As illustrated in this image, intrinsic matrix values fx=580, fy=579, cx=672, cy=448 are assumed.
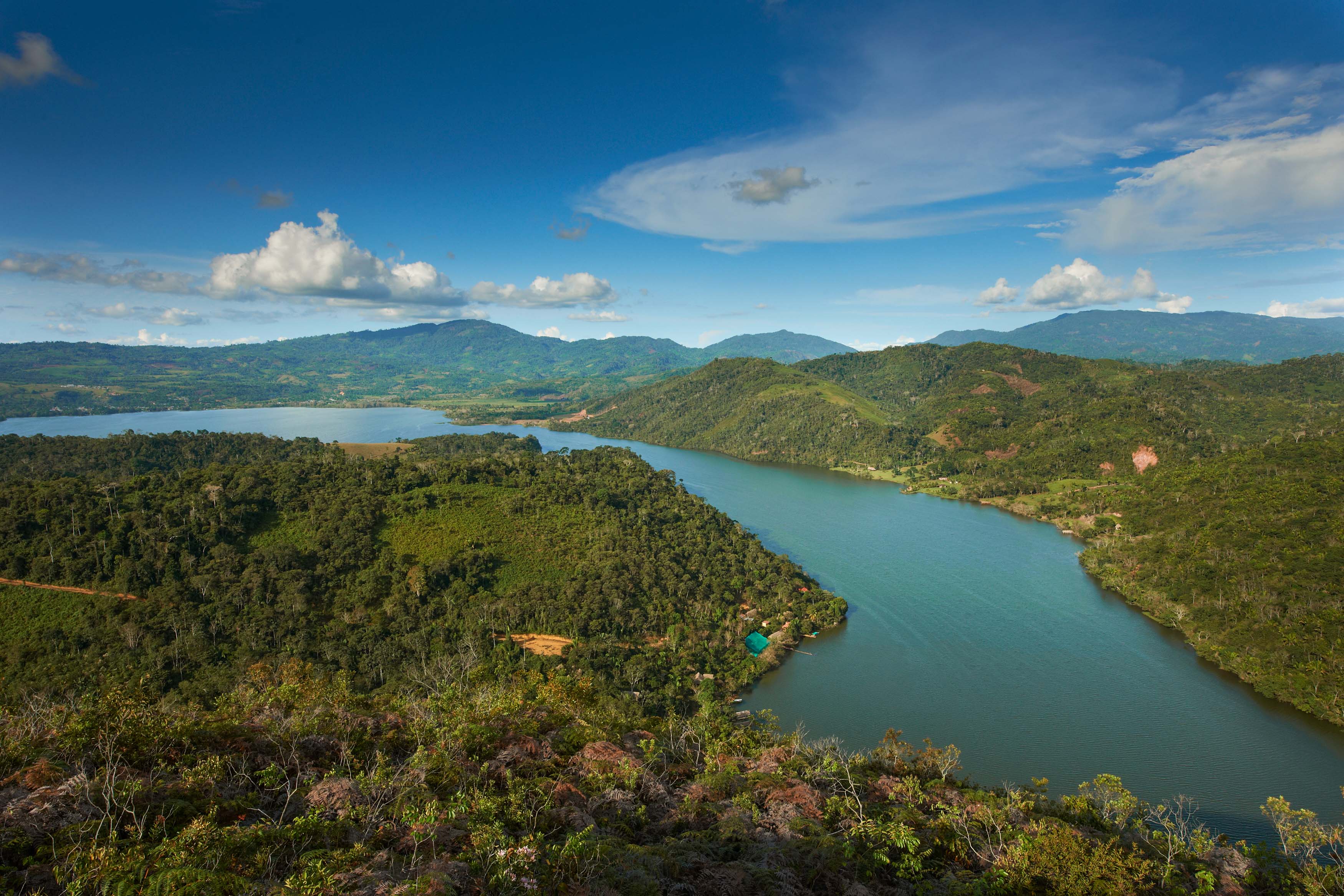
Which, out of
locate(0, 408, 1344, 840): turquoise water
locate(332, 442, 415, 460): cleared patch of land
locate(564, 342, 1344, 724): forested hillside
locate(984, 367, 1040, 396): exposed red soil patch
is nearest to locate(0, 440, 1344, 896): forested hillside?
locate(0, 408, 1344, 840): turquoise water

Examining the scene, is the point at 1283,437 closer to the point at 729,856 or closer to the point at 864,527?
the point at 864,527

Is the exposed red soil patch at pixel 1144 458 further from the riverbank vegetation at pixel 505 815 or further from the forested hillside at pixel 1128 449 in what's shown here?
the riverbank vegetation at pixel 505 815

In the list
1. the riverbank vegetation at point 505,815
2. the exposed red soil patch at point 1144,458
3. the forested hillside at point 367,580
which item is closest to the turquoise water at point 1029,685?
the forested hillside at point 367,580

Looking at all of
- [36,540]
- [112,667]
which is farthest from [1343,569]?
[36,540]

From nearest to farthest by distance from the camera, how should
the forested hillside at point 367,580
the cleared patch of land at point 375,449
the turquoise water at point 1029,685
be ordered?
the turquoise water at point 1029,685, the forested hillside at point 367,580, the cleared patch of land at point 375,449

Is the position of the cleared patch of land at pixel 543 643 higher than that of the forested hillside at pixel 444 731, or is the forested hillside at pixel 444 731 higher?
the forested hillside at pixel 444 731

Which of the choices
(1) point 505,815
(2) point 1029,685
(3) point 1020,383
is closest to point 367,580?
(1) point 505,815
